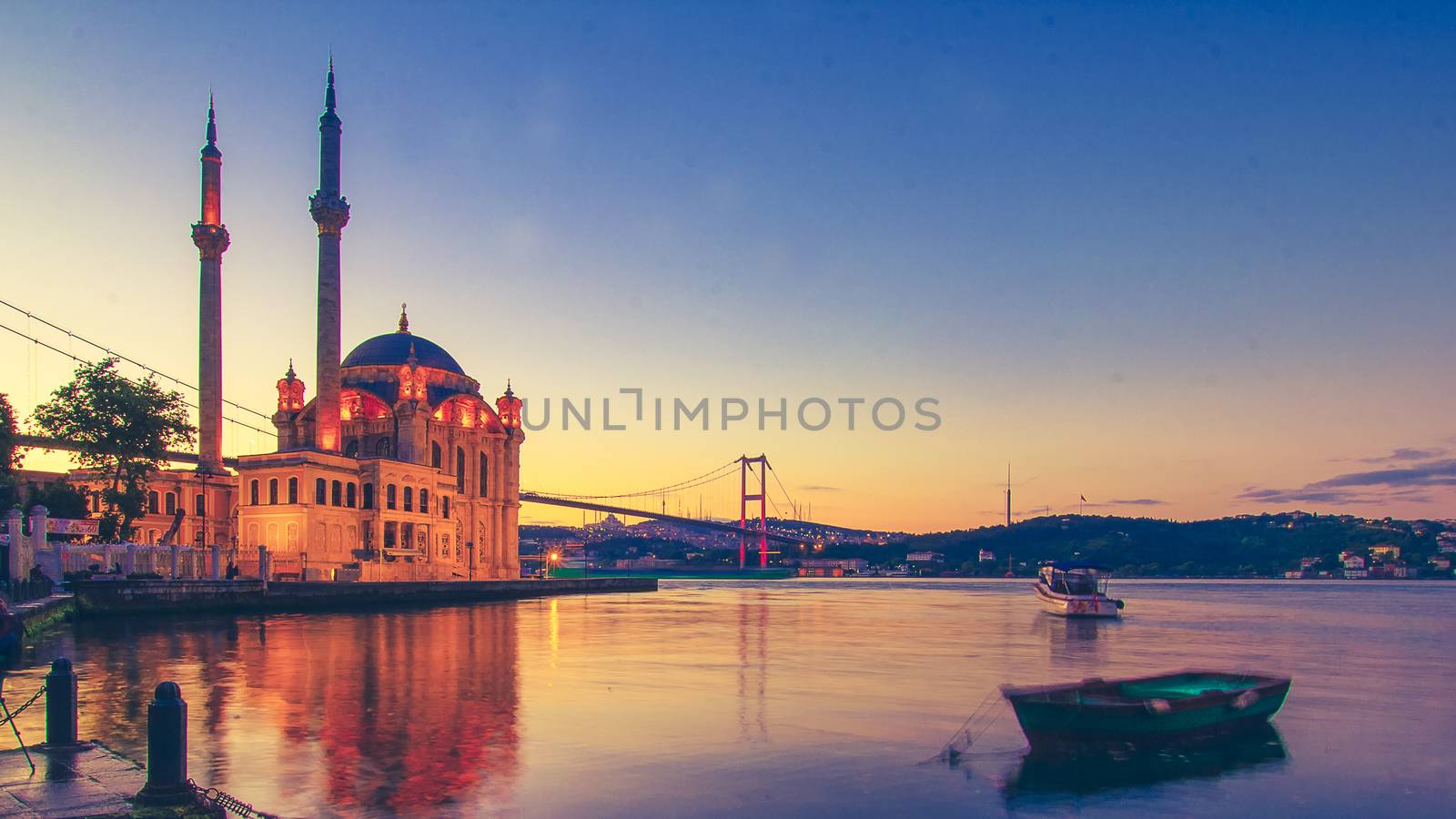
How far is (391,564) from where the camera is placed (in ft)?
220

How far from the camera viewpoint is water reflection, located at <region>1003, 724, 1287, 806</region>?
1295 centimetres

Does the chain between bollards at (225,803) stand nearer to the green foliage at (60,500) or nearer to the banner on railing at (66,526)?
the banner on railing at (66,526)

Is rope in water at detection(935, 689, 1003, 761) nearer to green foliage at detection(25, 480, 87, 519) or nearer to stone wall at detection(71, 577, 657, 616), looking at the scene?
stone wall at detection(71, 577, 657, 616)

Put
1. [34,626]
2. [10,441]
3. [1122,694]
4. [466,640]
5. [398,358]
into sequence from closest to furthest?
[1122,694] → [34,626] → [466,640] → [10,441] → [398,358]

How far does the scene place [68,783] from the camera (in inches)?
369

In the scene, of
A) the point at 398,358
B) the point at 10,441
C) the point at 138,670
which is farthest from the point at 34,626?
the point at 398,358

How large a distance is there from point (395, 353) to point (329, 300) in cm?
1477

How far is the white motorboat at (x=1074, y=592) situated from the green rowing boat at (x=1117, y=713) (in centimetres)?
3509

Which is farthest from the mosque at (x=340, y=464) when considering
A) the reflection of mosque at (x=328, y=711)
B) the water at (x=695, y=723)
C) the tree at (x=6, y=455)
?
the reflection of mosque at (x=328, y=711)

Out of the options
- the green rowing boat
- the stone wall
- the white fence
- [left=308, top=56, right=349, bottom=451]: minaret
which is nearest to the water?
the green rowing boat

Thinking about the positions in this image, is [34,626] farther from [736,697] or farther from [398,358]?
[398,358]

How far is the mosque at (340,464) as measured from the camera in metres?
61.7

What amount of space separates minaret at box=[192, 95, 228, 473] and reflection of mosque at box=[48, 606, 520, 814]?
32.3 meters

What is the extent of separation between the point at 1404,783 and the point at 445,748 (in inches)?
496
